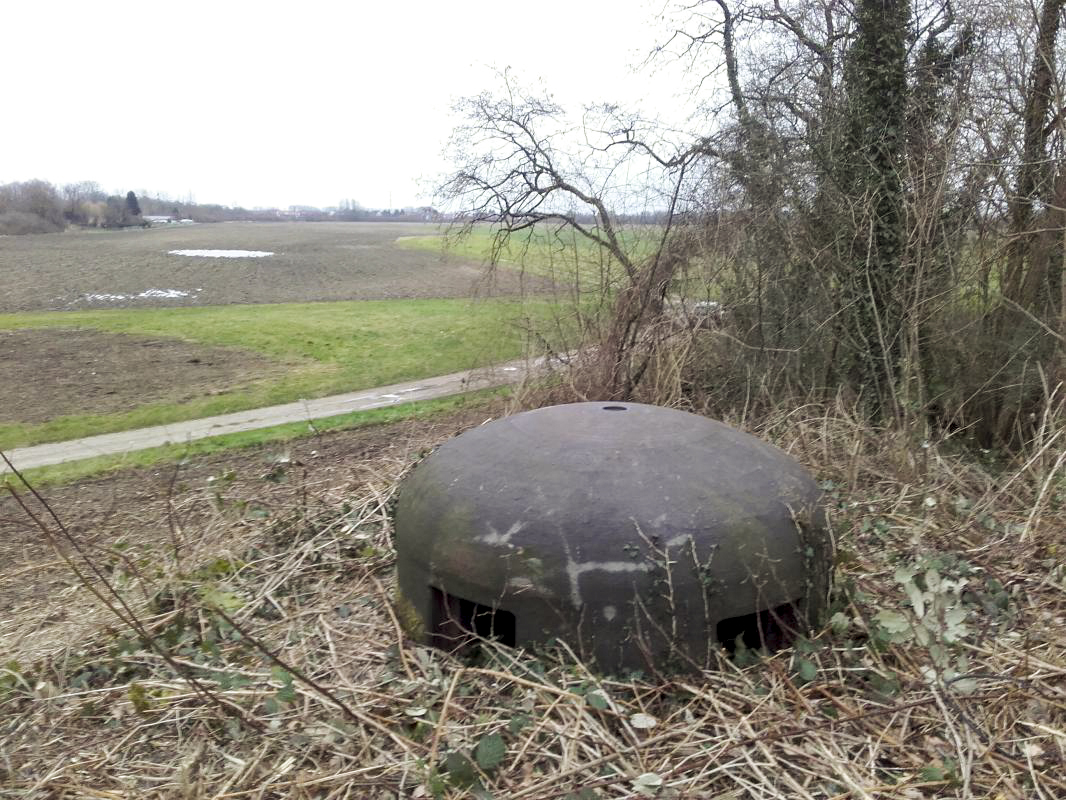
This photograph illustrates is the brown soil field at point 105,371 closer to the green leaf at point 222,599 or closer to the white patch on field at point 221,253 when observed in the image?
the green leaf at point 222,599

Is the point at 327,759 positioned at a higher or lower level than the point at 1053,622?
lower

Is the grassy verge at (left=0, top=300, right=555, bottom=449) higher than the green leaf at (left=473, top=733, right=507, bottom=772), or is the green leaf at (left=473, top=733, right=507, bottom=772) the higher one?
the green leaf at (left=473, top=733, right=507, bottom=772)

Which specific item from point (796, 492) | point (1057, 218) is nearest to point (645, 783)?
point (796, 492)

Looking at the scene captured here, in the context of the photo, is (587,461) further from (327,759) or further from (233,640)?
(233,640)

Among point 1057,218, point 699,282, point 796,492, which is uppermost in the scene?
point 1057,218

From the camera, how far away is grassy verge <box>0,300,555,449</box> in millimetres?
12445

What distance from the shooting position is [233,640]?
486cm

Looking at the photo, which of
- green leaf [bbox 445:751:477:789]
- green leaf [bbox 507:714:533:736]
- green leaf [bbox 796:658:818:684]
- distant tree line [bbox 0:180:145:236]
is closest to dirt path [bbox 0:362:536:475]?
green leaf [bbox 796:658:818:684]

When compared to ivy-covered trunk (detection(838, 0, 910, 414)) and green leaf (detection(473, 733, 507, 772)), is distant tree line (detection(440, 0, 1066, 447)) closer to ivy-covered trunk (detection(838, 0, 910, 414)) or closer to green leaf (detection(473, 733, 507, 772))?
ivy-covered trunk (detection(838, 0, 910, 414))

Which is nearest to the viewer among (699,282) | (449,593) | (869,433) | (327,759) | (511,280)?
(327,759)

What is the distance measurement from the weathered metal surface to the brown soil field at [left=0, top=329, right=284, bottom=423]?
10.9 metres

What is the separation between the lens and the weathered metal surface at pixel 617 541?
3.97m

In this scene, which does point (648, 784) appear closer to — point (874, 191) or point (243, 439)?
point (874, 191)

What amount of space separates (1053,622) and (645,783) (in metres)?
2.58
